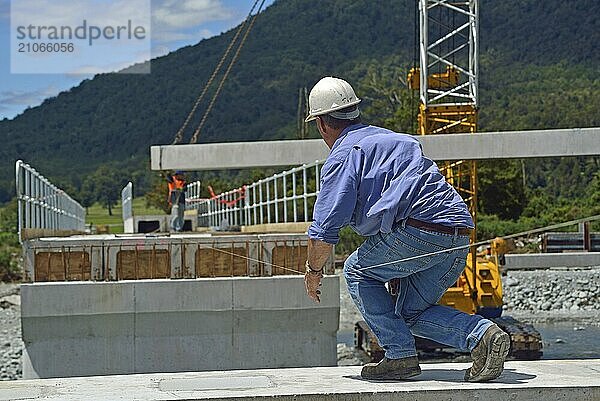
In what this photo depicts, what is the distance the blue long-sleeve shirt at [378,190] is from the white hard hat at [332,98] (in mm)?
211

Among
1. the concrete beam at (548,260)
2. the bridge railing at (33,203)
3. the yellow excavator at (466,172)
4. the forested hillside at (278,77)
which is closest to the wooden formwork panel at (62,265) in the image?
the bridge railing at (33,203)

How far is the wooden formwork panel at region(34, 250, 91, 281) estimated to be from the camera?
40.5ft

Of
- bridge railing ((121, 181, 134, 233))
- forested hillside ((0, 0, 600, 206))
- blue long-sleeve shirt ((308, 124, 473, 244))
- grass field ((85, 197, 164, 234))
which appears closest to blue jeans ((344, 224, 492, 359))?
blue long-sleeve shirt ((308, 124, 473, 244))

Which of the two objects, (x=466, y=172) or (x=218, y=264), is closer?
(x=218, y=264)

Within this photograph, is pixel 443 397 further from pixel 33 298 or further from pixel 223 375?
pixel 33 298

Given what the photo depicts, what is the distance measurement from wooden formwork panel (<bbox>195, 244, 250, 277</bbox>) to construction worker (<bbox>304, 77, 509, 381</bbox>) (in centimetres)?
709

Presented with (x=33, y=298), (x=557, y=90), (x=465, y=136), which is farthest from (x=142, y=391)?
(x=557, y=90)

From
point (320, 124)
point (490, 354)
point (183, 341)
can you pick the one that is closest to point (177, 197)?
point (183, 341)

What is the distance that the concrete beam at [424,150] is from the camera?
652 inches

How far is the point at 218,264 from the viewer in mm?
12805

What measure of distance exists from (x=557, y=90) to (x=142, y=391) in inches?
5094

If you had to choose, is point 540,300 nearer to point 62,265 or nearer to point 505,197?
point 505,197

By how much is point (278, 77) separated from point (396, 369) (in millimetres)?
149095

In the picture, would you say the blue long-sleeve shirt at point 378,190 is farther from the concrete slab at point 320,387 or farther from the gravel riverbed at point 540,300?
the gravel riverbed at point 540,300
